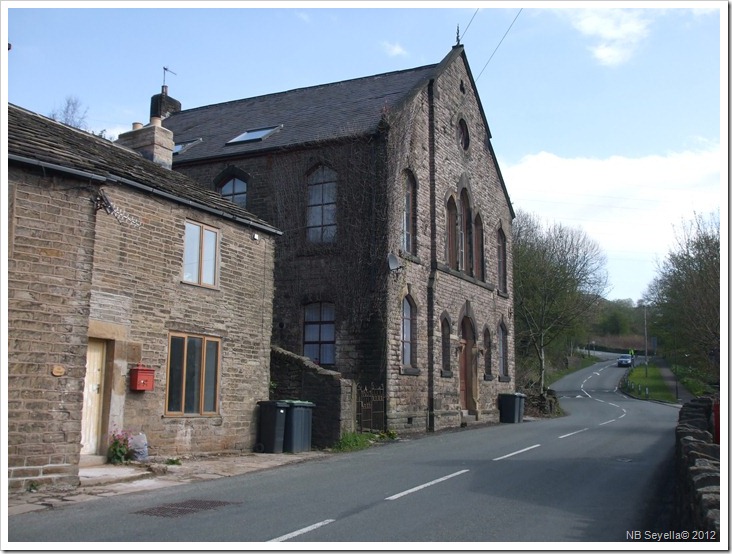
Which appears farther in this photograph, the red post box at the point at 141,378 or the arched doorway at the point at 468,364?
the arched doorway at the point at 468,364

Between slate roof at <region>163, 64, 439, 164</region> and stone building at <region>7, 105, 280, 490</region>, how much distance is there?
5.61 meters

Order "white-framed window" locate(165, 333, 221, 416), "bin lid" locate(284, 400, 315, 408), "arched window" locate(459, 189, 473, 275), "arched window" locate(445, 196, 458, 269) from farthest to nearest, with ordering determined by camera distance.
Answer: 1. "arched window" locate(459, 189, 473, 275)
2. "arched window" locate(445, 196, 458, 269)
3. "bin lid" locate(284, 400, 315, 408)
4. "white-framed window" locate(165, 333, 221, 416)

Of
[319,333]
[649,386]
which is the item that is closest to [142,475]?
[319,333]

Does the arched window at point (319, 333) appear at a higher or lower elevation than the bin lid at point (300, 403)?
higher

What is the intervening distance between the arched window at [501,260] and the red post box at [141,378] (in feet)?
68.6

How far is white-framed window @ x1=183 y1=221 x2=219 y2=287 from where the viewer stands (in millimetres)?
15398

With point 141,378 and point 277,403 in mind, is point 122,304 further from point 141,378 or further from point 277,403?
point 277,403

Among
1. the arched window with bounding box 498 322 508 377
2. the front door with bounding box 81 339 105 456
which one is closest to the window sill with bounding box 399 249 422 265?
the arched window with bounding box 498 322 508 377

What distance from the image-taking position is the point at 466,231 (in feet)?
93.9

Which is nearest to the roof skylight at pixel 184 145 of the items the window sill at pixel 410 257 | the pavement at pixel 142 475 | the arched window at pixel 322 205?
the arched window at pixel 322 205

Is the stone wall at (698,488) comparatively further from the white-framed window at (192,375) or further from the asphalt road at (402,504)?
the white-framed window at (192,375)

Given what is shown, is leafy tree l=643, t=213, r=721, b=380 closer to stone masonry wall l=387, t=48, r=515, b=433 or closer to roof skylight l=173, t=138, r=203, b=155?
stone masonry wall l=387, t=48, r=515, b=433

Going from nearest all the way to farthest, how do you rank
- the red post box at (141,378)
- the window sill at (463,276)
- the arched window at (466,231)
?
the red post box at (141,378)
the window sill at (463,276)
the arched window at (466,231)

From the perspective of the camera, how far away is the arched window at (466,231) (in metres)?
28.1
